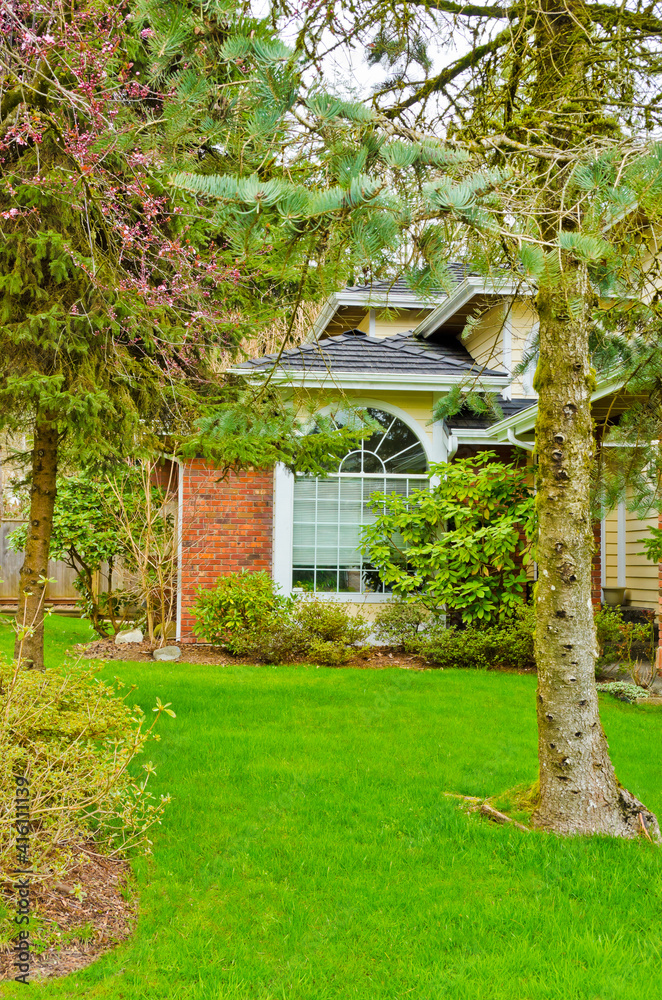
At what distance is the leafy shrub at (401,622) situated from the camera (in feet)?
31.2

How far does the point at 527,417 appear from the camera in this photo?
8586 mm

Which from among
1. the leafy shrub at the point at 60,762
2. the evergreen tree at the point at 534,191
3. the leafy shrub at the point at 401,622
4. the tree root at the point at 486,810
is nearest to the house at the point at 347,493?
the leafy shrub at the point at 401,622

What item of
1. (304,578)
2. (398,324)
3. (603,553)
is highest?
(398,324)

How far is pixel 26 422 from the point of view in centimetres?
589

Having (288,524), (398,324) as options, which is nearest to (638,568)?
(288,524)

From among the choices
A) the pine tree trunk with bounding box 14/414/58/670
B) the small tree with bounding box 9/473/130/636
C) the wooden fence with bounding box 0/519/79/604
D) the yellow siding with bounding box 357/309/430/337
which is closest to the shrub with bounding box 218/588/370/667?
the small tree with bounding box 9/473/130/636

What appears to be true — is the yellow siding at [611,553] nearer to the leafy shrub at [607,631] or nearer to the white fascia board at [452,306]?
the leafy shrub at [607,631]

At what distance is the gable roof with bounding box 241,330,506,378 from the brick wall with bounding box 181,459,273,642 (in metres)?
1.53

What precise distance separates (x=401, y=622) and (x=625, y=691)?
2.82 metres

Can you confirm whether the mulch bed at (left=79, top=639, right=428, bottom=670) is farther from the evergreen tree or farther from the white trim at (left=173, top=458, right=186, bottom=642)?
the evergreen tree

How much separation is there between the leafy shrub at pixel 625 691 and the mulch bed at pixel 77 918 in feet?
17.9

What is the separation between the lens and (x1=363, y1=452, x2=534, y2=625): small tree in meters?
9.31

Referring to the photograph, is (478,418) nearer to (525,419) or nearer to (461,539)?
(525,419)

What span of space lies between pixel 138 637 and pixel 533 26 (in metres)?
8.05
